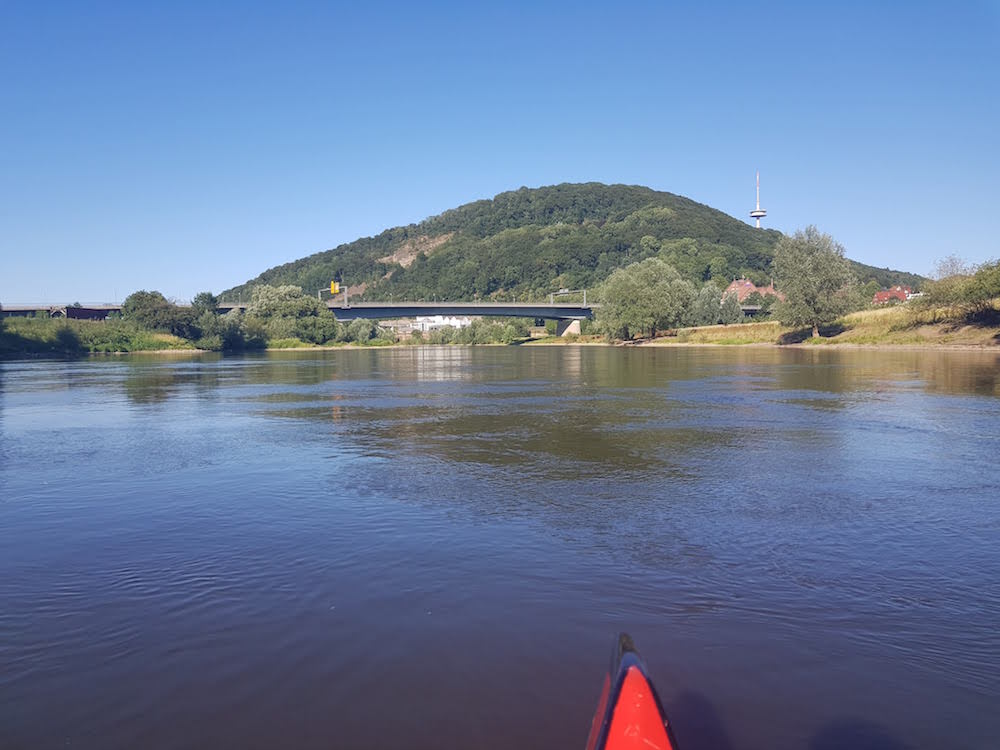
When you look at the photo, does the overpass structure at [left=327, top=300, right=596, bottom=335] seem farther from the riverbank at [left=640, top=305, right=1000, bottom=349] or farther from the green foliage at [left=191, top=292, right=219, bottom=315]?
the riverbank at [left=640, top=305, right=1000, bottom=349]

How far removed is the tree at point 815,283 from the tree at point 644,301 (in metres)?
25.1

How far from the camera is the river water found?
254 inches

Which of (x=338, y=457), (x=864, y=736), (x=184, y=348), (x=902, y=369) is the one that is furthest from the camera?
(x=184, y=348)

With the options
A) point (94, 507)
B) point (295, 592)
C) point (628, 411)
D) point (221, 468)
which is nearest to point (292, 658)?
point (295, 592)

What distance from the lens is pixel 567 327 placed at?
170 meters

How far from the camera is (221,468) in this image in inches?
728

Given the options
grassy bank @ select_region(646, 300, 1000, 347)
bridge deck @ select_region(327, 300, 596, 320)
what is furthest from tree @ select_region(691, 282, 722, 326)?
bridge deck @ select_region(327, 300, 596, 320)

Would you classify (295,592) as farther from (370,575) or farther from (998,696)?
(998,696)

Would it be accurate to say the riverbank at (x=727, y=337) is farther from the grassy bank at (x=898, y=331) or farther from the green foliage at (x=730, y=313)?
the green foliage at (x=730, y=313)

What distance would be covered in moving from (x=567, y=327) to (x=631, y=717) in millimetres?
166225

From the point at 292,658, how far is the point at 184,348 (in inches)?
4966

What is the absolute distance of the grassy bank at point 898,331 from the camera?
70.0 meters

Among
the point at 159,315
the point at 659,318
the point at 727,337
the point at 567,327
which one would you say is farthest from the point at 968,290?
the point at 159,315

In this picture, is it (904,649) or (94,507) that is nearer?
(904,649)
